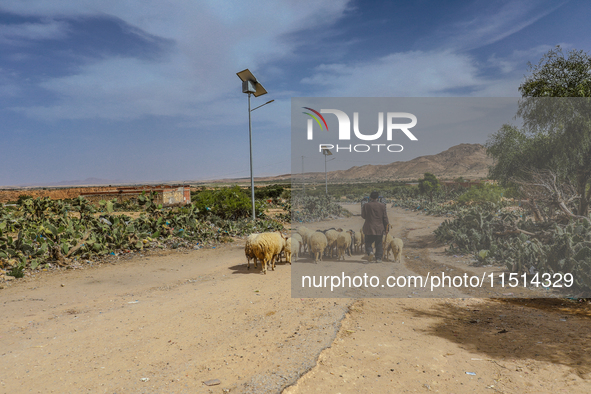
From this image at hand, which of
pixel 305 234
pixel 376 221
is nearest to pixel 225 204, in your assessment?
pixel 305 234

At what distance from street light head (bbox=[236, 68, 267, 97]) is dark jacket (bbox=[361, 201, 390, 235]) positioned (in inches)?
421

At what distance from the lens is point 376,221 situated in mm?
7391

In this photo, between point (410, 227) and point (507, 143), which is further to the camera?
point (507, 143)

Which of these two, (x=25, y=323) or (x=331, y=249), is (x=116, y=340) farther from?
(x=331, y=249)

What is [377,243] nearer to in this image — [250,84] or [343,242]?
[343,242]

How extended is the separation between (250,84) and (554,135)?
1234 centimetres

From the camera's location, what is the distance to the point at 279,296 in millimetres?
6816

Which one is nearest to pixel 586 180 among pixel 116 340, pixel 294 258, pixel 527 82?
pixel 527 82

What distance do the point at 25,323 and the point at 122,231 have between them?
6691 millimetres

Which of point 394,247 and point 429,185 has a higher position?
point 429,185

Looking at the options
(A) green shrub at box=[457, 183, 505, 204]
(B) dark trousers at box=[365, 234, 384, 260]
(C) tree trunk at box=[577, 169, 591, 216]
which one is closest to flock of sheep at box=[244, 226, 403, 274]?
(B) dark trousers at box=[365, 234, 384, 260]

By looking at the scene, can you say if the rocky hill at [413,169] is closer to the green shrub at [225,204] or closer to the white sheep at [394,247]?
the white sheep at [394,247]

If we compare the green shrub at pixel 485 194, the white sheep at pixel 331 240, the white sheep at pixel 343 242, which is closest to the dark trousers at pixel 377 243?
the white sheep at pixel 343 242

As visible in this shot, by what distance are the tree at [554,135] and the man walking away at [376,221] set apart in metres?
4.56
